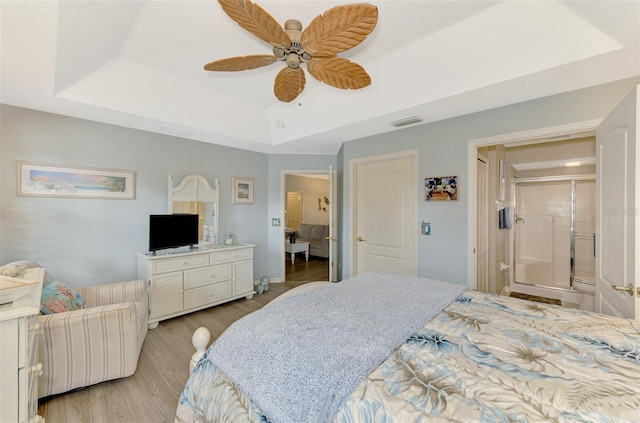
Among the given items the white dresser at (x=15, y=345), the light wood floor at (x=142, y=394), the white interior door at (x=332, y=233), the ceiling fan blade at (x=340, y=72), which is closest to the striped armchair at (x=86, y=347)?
the light wood floor at (x=142, y=394)

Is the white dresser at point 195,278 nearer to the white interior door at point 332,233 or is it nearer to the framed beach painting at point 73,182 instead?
the framed beach painting at point 73,182

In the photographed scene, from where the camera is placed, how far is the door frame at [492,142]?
2.17m

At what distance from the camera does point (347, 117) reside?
2.95m

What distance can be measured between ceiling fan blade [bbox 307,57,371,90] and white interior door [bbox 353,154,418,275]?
1.51 meters

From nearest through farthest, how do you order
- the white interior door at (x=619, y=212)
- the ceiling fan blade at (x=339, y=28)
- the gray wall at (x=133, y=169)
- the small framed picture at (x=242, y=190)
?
the ceiling fan blade at (x=339, y=28) < the white interior door at (x=619, y=212) < the gray wall at (x=133, y=169) < the small framed picture at (x=242, y=190)

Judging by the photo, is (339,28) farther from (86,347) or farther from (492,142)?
(86,347)

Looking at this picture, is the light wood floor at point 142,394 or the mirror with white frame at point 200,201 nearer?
the light wood floor at point 142,394

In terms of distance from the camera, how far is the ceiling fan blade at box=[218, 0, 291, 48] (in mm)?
1237

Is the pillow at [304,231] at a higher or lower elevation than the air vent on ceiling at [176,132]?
lower

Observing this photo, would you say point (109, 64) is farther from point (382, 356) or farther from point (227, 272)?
point (382, 356)

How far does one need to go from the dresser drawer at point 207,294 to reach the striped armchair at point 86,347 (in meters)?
1.00

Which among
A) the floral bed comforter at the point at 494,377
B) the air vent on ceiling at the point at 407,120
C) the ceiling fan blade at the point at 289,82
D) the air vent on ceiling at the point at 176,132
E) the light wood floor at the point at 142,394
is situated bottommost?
the light wood floor at the point at 142,394

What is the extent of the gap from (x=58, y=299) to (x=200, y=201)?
6.17 feet

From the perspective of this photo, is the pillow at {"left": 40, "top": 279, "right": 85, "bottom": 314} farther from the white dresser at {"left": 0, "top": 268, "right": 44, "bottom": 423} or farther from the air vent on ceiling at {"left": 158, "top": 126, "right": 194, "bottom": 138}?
the air vent on ceiling at {"left": 158, "top": 126, "right": 194, "bottom": 138}
